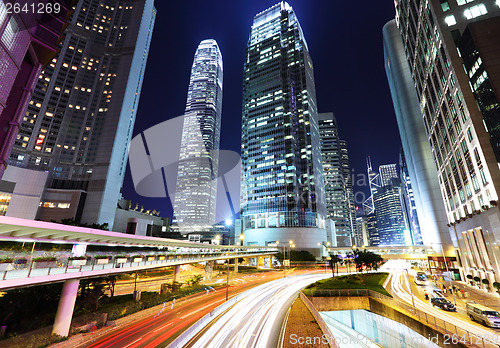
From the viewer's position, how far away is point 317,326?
20984 millimetres

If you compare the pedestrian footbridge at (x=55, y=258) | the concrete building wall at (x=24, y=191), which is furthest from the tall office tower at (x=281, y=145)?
the pedestrian footbridge at (x=55, y=258)

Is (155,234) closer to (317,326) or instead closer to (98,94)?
(98,94)

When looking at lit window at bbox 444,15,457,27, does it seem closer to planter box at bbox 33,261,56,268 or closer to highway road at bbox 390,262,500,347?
highway road at bbox 390,262,500,347

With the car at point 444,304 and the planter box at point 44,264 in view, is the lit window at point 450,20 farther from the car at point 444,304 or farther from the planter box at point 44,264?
the planter box at point 44,264

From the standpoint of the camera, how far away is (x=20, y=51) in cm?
2936

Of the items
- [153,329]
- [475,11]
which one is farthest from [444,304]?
[475,11]

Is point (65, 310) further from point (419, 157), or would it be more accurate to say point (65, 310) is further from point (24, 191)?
point (419, 157)

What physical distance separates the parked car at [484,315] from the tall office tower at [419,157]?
283 feet

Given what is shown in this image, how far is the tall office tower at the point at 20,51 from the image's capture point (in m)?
26.3

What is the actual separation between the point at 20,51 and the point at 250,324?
145ft

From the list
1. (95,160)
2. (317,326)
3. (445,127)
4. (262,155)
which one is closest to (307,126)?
(262,155)

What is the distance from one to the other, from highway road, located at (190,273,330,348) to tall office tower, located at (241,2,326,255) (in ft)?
272

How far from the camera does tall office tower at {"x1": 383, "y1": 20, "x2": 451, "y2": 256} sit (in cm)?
9300

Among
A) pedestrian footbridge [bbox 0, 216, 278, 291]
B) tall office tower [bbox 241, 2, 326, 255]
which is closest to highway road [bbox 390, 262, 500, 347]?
pedestrian footbridge [bbox 0, 216, 278, 291]
